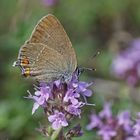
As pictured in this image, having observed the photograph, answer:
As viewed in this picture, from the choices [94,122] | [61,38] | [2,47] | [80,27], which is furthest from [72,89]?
[80,27]

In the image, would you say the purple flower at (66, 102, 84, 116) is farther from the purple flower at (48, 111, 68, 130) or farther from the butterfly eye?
the butterfly eye

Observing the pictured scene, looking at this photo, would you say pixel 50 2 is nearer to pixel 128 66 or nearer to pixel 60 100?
pixel 128 66

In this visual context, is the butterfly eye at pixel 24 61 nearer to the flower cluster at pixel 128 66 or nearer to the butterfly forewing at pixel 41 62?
the butterfly forewing at pixel 41 62

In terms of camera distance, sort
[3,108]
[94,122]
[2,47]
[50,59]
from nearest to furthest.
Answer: [50,59], [94,122], [3,108], [2,47]

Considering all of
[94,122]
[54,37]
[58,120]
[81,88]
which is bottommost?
[94,122]

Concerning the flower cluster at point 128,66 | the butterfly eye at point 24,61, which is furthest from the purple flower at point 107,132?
the flower cluster at point 128,66

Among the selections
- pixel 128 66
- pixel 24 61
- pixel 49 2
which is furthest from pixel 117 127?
pixel 49 2

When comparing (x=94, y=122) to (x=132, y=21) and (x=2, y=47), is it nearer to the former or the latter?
(x=2, y=47)
